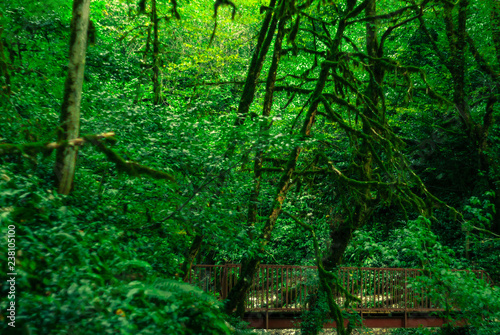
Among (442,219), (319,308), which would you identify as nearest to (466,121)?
(442,219)

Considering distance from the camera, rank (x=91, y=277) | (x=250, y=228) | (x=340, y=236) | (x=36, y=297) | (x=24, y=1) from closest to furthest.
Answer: (x=36, y=297) < (x=91, y=277) < (x=250, y=228) < (x=24, y=1) < (x=340, y=236)

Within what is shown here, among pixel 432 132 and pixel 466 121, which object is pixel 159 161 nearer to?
pixel 466 121

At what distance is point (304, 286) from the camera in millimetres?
10453

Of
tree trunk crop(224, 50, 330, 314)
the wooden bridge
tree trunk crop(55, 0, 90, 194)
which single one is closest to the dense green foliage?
tree trunk crop(224, 50, 330, 314)

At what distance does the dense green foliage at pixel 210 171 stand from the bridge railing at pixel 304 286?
75 cm

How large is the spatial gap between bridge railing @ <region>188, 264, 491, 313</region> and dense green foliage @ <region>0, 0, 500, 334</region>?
0.75 metres

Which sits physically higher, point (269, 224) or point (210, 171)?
point (210, 171)

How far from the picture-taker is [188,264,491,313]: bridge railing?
32.3 ft

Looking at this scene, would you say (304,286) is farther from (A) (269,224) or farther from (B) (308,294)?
(A) (269,224)

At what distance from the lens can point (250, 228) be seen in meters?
6.89

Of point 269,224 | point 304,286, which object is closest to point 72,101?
point 269,224

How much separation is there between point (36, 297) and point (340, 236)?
25.9 feet

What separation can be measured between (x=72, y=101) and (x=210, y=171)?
212 cm

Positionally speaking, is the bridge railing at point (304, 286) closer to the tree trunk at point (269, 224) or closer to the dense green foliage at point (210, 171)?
the dense green foliage at point (210, 171)
